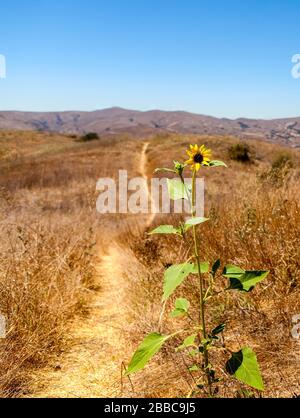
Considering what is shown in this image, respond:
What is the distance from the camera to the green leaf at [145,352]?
1.84m

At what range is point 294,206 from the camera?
13.9 ft

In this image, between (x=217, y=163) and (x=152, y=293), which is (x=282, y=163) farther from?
(x=217, y=163)

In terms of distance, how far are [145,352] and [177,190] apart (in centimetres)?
79

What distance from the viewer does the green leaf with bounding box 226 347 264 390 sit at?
72.1 inches

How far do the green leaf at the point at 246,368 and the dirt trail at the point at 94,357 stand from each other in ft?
3.52

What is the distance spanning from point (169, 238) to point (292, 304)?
257 centimetres

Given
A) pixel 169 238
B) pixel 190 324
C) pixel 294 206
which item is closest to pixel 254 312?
pixel 190 324

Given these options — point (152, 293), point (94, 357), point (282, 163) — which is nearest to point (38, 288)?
point (94, 357)

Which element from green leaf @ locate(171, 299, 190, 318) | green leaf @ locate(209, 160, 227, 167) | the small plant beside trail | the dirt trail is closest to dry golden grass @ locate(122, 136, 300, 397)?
the dirt trail

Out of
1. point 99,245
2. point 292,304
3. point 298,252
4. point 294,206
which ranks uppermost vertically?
point 294,206

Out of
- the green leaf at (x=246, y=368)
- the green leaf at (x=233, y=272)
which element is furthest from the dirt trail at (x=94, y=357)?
the green leaf at (x=233, y=272)

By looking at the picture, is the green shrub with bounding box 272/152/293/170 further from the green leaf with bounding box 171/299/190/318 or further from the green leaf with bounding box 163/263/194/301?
the green leaf with bounding box 163/263/194/301

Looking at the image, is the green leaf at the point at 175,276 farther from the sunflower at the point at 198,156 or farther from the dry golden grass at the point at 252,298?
the dry golden grass at the point at 252,298
